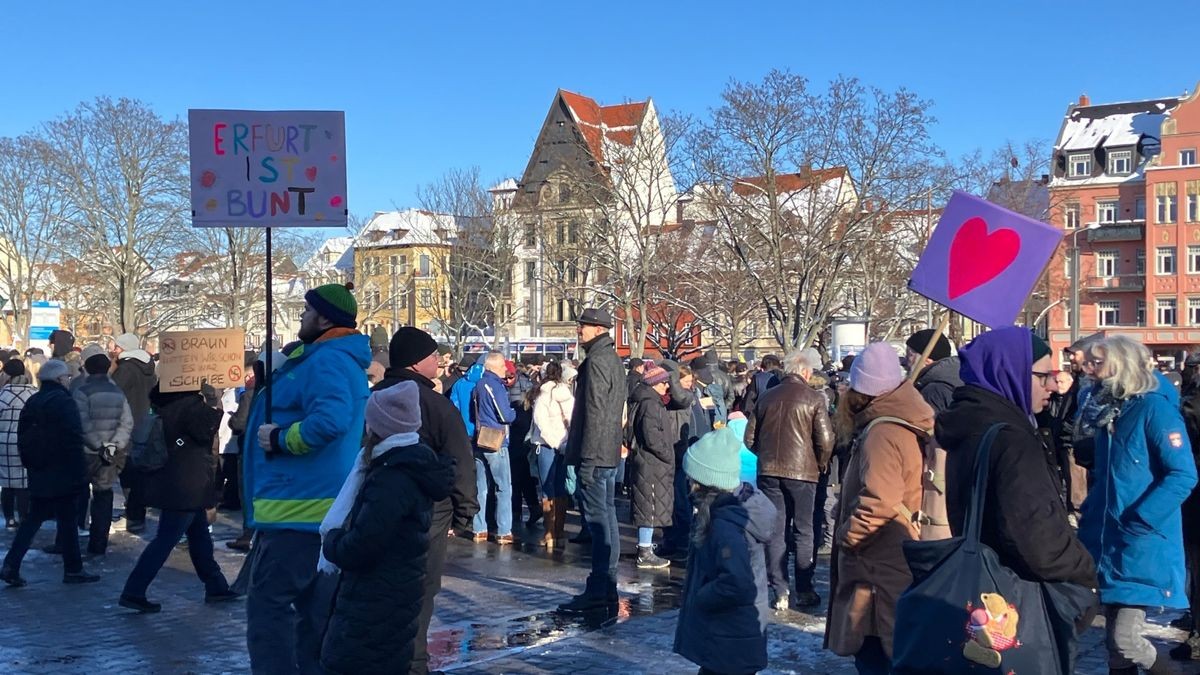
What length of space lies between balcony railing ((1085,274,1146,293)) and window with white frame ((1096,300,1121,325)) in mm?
1018

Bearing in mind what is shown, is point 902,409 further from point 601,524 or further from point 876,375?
point 601,524

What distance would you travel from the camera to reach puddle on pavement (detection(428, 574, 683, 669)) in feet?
24.6

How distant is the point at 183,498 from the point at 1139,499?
20.9 ft

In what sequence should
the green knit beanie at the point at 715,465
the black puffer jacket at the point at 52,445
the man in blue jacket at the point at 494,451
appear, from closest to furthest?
1. the green knit beanie at the point at 715,465
2. the black puffer jacket at the point at 52,445
3. the man in blue jacket at the point at 494,451

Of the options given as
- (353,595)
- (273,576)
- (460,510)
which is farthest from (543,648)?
(353,595)

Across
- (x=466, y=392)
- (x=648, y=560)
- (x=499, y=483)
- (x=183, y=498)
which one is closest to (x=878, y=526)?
(x=183, y=498)

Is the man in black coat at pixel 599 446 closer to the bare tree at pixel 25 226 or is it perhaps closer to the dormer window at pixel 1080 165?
the bare tree at pixel 25 226

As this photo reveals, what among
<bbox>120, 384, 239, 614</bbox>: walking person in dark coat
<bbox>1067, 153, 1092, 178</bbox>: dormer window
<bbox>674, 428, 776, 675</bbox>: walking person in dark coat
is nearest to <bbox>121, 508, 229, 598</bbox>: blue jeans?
<bbox>120, 384, 239, 614</bbox>: walking person in dark coat

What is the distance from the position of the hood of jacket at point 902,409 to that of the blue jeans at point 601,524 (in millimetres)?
3582

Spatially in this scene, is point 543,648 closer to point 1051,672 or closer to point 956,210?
point 956,210

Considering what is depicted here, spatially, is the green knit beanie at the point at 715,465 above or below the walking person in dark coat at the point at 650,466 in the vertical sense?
above

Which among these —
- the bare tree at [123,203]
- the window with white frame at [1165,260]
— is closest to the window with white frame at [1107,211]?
the window with white frame at [1165,260]

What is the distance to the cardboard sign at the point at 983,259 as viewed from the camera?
20.4ft

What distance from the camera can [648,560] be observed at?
1081 centimetres
